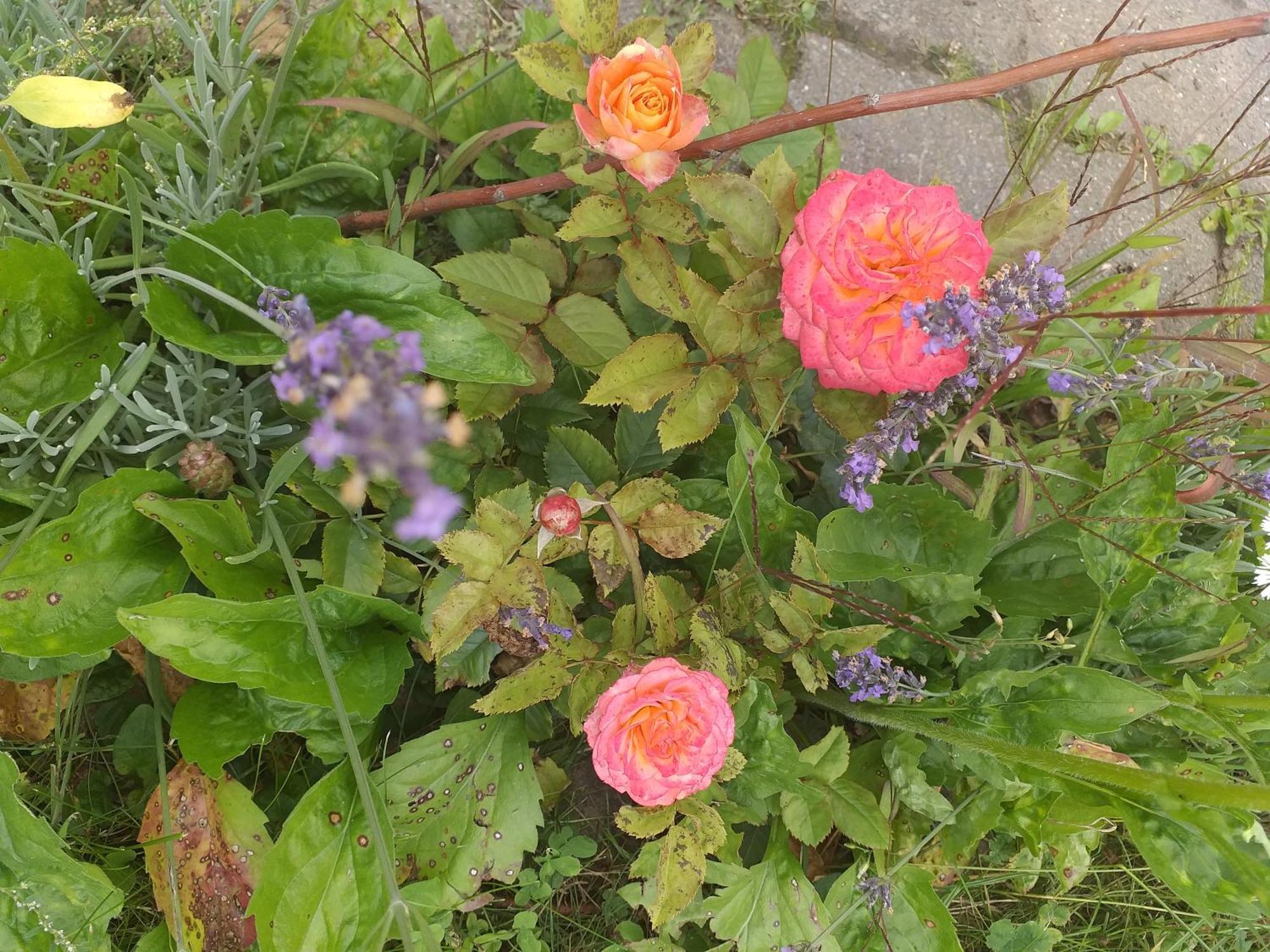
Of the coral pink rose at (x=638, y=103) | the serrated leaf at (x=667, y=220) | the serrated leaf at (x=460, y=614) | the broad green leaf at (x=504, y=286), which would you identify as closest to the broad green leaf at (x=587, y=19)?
the coral pink rose at (x=638, y=103)

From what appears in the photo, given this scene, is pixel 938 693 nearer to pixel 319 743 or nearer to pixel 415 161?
pixel 319 743

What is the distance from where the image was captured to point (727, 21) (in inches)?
82.7

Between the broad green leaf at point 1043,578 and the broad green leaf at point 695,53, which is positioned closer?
the broad green leaf at point 695,53

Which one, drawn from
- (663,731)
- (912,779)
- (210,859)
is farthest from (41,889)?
(912,779)

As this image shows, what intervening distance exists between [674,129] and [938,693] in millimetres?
940

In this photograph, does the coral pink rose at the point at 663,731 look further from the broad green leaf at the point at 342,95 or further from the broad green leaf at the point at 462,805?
the broad green leaf at the point at 342,95

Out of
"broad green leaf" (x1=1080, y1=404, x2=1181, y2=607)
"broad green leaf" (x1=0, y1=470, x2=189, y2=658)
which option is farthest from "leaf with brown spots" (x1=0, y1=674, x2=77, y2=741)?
"broad green leaf" (x1=1080, y1=404, x2=1181, y2=607)

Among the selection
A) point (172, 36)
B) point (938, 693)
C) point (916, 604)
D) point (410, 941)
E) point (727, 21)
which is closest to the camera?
point (410, 941)

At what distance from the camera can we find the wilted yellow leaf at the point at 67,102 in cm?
114

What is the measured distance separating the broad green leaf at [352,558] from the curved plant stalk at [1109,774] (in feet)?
2.94

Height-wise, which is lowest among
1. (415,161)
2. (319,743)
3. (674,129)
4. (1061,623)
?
(319,743)

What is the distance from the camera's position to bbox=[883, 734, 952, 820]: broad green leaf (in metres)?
1.44

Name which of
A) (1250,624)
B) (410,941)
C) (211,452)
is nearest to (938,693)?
(1250,624)

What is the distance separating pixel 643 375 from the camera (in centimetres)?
138
